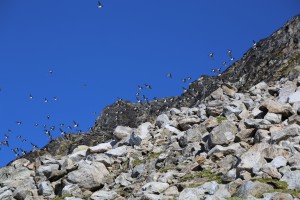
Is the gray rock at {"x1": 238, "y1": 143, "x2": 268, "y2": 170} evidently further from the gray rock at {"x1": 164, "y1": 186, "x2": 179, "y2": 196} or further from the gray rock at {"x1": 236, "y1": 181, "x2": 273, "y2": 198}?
the gray rock at {"x1": 164, "y1": 186, "x2": 179, "y2": 196}

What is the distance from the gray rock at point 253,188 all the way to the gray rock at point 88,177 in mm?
12231

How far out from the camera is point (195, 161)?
27.6 meters

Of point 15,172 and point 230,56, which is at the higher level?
point 230,56

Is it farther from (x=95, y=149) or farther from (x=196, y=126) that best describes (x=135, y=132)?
(x=196, y=126)

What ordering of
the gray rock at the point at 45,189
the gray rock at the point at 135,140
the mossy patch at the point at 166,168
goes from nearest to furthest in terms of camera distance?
the mossy patch at the point at 166,168 → the gray rock at the point at 45,189 → the gray rock at the point at 135,140

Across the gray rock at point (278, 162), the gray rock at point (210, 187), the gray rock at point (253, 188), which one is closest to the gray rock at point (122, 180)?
the gray rock at point (210, 187)

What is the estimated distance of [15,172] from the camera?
3669cm

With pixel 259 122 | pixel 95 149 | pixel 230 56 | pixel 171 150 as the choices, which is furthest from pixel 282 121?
pixel 230 56

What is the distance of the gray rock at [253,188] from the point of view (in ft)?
64.5

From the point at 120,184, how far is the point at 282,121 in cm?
1046

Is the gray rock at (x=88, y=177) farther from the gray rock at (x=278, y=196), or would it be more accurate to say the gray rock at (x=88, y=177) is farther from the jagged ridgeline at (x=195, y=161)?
the gray rock at (x=278, y=196)

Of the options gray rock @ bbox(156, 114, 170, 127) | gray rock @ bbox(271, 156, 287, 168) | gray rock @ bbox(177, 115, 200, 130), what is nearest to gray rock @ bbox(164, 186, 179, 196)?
gray rock @ bbox(271, 156, 287, 168)

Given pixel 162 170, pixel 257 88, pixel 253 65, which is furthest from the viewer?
pixel 253 65

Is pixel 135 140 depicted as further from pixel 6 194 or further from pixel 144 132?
pixel 6 194
